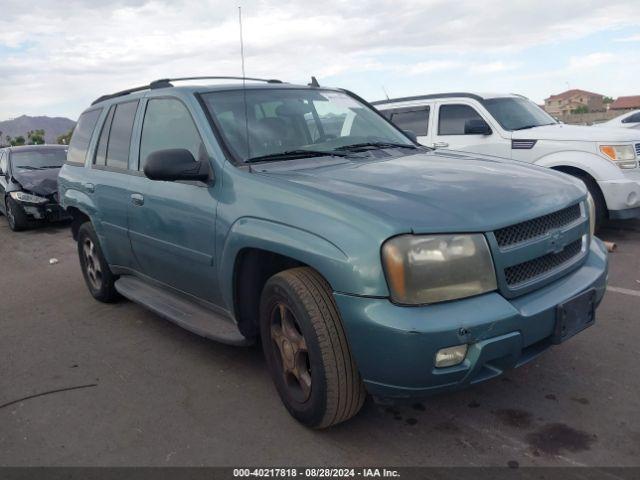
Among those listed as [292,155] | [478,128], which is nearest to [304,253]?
[292,155]

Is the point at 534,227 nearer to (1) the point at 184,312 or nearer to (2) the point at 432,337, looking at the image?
(2) the point at 432,337

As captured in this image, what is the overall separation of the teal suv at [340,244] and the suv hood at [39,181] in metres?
6.67

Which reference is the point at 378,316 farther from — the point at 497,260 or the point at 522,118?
the point at 522,118

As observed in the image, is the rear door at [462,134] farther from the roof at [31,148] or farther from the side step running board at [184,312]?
the roof at [31,148]

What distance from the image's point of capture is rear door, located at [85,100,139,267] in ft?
13.8

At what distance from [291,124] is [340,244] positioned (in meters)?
1.48

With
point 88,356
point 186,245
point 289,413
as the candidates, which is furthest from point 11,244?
point 289,413

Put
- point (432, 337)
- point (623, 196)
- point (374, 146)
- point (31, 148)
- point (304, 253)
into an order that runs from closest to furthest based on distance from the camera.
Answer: point (432, 337) → point (304, 253) → point (374, 146) → point (623, 196) → point (31, 148)

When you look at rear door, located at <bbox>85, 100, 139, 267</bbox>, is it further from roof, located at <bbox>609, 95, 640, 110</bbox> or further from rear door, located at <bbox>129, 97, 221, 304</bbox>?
roof, located at <bbox>609, 95, 640, 110</bbox>

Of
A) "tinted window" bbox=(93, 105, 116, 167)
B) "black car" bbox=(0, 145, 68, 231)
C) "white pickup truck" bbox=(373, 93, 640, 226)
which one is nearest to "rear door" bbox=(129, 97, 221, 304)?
"tinted window" bbox=(93, 105, 116, 167)

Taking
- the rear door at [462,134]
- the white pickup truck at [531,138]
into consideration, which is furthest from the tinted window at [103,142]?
the white pickup truck at [531,138]

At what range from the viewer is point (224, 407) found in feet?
10.3

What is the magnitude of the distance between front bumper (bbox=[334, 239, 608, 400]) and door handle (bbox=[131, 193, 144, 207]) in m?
1.97

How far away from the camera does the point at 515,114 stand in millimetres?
7520
